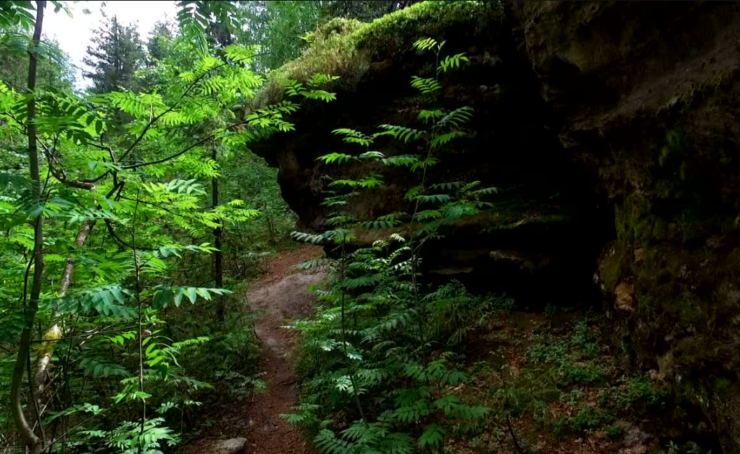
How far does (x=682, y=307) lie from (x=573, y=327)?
6.43 feet

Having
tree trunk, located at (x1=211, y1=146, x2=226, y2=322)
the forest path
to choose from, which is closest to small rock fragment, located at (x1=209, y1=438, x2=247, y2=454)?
the forest path

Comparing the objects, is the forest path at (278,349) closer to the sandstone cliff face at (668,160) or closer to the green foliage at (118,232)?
the green foliage at (118,232)

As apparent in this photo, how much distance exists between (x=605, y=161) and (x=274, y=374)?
680 centimetres

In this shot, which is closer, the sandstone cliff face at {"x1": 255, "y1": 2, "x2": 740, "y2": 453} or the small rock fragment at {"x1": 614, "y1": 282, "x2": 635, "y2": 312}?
the sandstone cliff face at {"x1": 255, "y1": 2, "x2": 740, "y2": 453}

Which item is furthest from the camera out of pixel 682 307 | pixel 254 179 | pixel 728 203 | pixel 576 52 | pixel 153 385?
pixel 254 179

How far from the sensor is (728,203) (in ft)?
11.3

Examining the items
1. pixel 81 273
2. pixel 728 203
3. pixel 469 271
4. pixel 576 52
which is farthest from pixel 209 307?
pixel 728 203

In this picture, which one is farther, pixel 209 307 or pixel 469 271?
pixel 209 307

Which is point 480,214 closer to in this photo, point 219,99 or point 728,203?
point 728,203

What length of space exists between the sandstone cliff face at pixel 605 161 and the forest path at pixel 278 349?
3.55 m

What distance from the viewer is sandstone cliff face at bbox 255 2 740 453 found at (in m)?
3.43

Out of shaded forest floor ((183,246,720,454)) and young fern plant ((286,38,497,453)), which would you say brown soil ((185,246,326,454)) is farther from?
young fern plant ((286,38,497,453))

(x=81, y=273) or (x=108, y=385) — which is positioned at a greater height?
(x=81, y=273)

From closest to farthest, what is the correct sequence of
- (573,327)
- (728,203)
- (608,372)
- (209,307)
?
1. (728,203)
2. (608,372)
3. (573,327)
4. (209,307)
